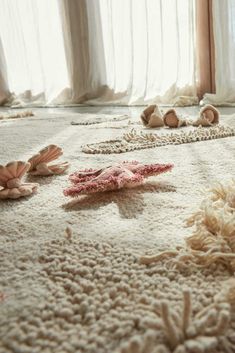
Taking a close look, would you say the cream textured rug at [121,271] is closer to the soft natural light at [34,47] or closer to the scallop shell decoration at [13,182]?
the scallop shell decoration at [13,182]

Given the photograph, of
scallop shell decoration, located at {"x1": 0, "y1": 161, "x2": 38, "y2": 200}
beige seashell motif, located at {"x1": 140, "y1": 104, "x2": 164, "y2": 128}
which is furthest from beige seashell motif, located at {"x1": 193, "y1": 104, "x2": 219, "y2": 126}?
scallop shell decoration, located at {"x1": 0, "y1": 161, "x2": 38, "y2": 200}

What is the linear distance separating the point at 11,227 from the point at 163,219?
24 centimetres

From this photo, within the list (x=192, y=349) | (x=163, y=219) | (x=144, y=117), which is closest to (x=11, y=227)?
(x=163, y=219)

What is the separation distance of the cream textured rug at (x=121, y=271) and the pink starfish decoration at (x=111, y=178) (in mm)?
18

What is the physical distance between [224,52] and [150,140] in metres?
1.55

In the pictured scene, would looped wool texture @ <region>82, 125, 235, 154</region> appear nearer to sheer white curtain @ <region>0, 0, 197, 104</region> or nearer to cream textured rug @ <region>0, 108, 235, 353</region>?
cream textured rug @ <region>0, 108, 235, 353</region>

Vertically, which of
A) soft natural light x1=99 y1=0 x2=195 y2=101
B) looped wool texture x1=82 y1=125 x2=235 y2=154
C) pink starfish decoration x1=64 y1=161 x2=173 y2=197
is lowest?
looped wool texture x1=82 y1=125 x2=235 y2=154

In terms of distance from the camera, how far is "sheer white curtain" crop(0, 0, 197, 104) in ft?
9.07

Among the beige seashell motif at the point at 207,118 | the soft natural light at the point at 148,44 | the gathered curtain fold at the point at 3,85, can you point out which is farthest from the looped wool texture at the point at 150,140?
the gathered curtain fold at the point at 3,85

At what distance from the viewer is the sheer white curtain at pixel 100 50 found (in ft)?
9.07

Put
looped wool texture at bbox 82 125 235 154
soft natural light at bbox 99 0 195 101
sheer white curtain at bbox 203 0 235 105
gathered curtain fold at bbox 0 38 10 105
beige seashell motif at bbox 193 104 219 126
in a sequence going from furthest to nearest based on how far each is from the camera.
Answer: gathered curtain fold at bbox 0 38 10 105, soft natural light at bbox 99 0 195 101, sheer white curtain at bbox 203 0 235 105, beige seashell motif at bbox 193 104 219 126, looped wool texture at bbox 82 125 235 154

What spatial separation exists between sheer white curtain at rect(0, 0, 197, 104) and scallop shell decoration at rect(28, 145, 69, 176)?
184 cm

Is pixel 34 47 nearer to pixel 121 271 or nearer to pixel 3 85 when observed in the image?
pixel 3 85

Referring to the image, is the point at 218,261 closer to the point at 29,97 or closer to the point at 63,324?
the point at 63,324
